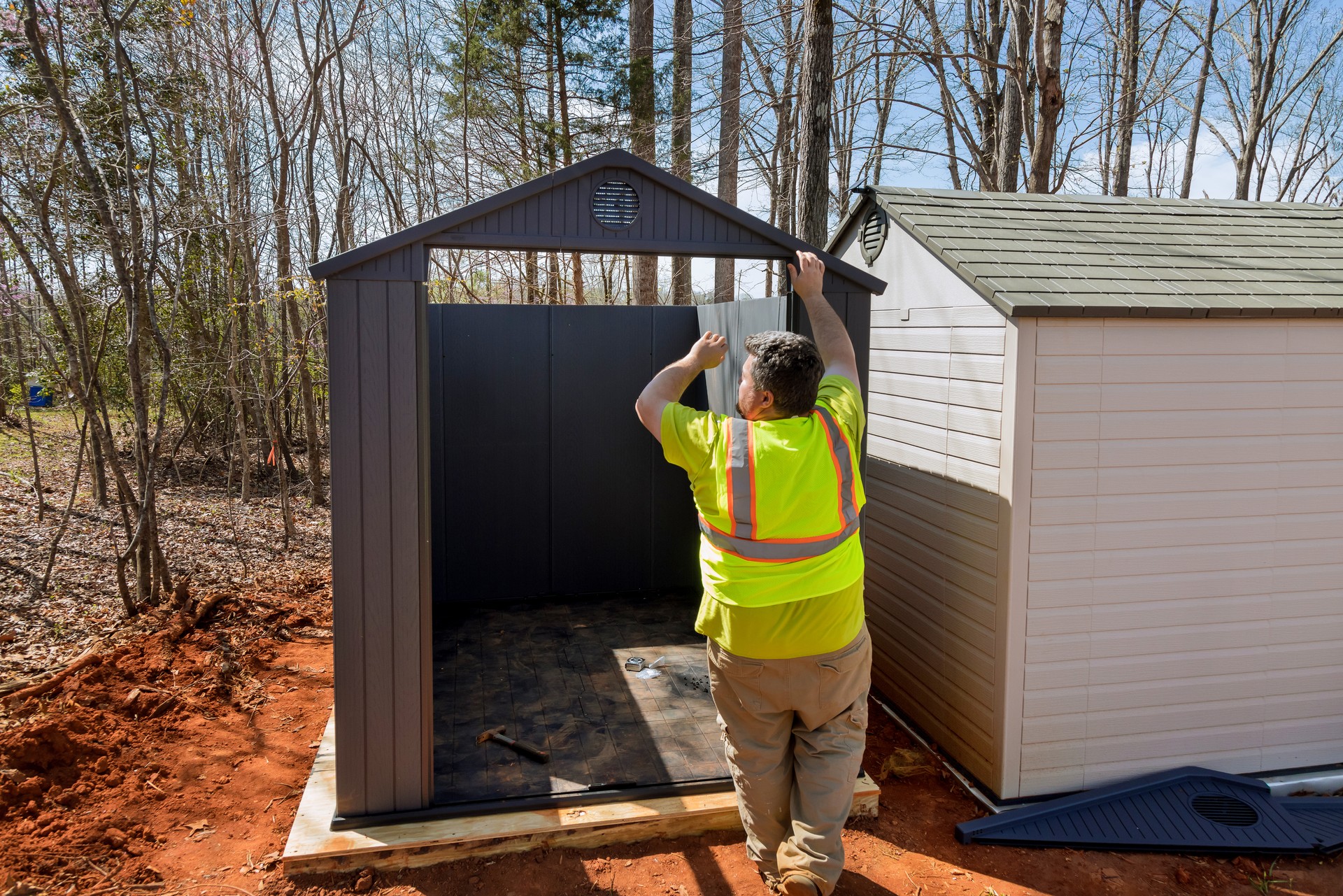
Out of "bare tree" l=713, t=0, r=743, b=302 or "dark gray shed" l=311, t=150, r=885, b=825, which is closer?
"dark gray shed" l=311, t=150, r=885, b=825

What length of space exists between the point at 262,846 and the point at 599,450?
3.09m

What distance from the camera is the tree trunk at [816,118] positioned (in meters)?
6.11

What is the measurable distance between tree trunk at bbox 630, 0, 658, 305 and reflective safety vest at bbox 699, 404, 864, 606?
7.95m

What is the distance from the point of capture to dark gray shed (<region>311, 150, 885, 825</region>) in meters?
2.80

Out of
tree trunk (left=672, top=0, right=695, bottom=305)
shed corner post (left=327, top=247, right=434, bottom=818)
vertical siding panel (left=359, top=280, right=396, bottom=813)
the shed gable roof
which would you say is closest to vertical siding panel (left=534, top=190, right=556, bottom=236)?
the shed gable roof

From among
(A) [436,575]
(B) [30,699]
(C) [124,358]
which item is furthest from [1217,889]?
(C) [124,358]

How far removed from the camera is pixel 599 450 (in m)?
5.51

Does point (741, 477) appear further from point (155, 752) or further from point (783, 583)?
point (155, 752)

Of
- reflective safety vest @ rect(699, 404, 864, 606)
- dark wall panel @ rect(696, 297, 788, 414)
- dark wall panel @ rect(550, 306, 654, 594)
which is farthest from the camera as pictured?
dark wall panel @ rect(550, 306, 654, 594)

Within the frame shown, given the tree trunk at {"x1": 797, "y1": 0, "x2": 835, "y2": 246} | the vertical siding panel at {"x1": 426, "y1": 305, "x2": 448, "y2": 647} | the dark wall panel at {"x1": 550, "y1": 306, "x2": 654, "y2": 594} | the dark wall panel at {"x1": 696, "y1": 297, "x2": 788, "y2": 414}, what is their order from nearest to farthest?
the dark wall panel at {"x1": 696, "y1": 297, "x2": 788, "y2": 414}
the vertical siding panel at {"x1": 426, "y1": 305, "x2": 448, "y2": 647}
the dark wall panel at {"x1": 550, "y1": 306, "x2": 654, "y2": 594}
the tree trunk at {"x1": 797, "y1": 0, "x2": 835, "y2": 246}

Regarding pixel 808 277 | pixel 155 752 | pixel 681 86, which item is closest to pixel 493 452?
pixel 155 752

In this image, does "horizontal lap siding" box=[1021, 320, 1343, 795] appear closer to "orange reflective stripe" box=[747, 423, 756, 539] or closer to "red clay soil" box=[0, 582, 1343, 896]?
"red clay soil" box=[0, 582, 1343, 896]

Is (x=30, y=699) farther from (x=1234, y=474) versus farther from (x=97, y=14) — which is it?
(x=1234, y=474)

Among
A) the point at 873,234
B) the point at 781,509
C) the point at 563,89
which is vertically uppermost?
the point at 563,89
